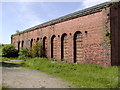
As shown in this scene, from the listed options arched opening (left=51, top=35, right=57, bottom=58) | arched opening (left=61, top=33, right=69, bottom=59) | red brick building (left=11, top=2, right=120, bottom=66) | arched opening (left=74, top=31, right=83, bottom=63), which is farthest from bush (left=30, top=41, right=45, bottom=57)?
A: arched opening (left=74, top=31, right=83, bottom=63)

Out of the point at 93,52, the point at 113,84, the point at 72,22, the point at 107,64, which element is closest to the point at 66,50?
the point at 72,22

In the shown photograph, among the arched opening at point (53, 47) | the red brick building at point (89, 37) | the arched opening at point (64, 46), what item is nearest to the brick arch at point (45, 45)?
the red brick building at point (89, 37)

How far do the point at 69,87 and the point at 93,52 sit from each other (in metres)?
7.49

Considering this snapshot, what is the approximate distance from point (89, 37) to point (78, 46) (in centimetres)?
185

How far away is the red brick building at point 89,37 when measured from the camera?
1297 cm

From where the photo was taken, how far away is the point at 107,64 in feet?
A: 42.1

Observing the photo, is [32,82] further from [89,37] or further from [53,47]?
[53,47]

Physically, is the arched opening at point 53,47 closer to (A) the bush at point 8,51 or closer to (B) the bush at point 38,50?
(B) the bush at point 38,50

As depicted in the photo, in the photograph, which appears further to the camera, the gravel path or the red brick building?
the red brick building

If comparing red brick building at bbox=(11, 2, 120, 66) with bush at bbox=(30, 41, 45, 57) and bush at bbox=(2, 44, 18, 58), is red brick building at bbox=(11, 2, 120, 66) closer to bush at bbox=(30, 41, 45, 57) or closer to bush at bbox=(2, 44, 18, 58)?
bush at bbox=(30, 41, 45, 57)

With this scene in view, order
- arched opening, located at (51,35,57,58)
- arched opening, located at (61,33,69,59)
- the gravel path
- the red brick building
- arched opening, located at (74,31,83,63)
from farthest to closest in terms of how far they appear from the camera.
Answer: arched opening, located at (51,35,57,58)
arched opening, located at (61,33,69,59)
arched opening, located at (74,31,83,63)
the red brick building
the gravel path

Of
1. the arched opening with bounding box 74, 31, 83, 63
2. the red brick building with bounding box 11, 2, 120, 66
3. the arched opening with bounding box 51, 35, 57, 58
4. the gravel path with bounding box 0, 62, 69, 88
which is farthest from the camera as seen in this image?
the arched opening with bounding box 51, 35, 57, 58

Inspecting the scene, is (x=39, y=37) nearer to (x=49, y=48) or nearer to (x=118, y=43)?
(x=49, y=48)

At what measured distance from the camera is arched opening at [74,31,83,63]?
15.7 meters
